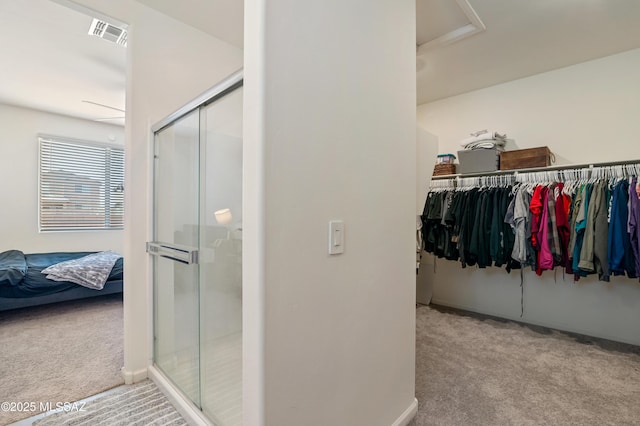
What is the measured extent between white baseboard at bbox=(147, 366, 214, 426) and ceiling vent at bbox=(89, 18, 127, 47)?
2.54 m

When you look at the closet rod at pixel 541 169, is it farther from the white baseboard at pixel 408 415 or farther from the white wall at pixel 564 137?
the white baseboard at pixel 408 415

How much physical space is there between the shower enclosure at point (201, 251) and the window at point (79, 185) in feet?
12.4

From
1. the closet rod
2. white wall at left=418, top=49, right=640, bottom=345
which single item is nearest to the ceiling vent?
the closet rod

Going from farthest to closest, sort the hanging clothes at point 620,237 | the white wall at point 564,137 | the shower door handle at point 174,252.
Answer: the white wall at point 564,137
the hanging clothes at point 620,237
the shower door handle at point 174,252

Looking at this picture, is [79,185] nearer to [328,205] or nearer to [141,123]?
[141,123]

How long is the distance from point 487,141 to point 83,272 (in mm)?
4781

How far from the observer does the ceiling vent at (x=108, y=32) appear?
227cm

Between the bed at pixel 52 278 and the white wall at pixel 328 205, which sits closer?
the white wall at pixel 328 205

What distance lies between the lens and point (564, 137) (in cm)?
297

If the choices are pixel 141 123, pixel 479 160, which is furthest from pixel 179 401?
pixel 479 160

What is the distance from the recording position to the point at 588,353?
2.44 m

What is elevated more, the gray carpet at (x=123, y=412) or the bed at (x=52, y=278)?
the bed at (x=52, y=278)

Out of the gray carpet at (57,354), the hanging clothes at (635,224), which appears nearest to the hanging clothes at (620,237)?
the hanging clothes at (635,224)

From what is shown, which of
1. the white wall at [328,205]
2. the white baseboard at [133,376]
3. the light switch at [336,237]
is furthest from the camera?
the white baseboard at [133,376]
